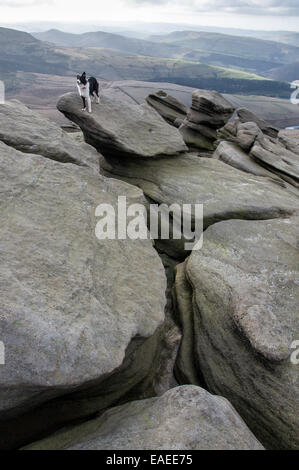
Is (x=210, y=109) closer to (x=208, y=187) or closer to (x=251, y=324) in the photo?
(x=208, y=187)

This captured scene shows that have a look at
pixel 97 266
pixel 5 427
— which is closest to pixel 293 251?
pixel 97 266

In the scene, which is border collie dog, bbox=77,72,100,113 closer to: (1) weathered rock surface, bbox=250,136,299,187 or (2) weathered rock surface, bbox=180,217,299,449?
(2) weathered rock surface, bbox=180,217,299,449

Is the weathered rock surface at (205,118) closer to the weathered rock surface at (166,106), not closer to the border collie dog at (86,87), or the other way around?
the weathered rock surface at (166,106)

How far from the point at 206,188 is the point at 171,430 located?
12.4 metres

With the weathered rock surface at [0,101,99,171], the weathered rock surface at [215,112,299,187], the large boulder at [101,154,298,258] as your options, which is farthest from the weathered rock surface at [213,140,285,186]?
the weathered rock surface at [0,101,99,171]

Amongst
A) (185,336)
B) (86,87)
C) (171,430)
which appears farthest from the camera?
(86,87)

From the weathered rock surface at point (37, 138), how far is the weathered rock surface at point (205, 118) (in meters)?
15.9

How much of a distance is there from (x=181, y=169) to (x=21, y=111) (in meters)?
8.77

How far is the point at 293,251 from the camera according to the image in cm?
1252

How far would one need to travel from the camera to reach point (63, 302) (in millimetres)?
6855

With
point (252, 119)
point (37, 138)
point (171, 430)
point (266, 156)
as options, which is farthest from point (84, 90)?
point (252, 119)

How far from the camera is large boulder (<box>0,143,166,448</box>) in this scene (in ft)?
19.4

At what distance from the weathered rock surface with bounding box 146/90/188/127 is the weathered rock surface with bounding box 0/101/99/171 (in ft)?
65.6

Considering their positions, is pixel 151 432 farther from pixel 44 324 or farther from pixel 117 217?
pixel 117 217
